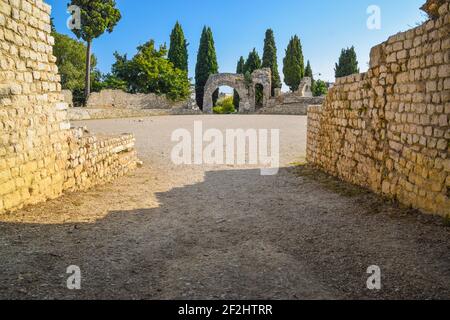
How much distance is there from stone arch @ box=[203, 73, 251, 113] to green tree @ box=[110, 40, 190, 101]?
255 centimetres

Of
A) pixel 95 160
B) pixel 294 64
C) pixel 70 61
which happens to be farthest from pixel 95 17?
pixel 95 160

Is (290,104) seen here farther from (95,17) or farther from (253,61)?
(95,17)

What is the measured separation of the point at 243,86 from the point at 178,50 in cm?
881

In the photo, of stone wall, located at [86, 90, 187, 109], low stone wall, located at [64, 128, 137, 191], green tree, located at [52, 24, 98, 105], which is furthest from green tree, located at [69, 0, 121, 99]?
low stone wall, located at [64, 128, 137, 191]

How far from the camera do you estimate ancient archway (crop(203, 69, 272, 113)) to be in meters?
42.2

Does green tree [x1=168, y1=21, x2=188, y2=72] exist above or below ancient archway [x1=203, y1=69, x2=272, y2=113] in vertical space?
above

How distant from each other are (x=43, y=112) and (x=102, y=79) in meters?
38.1

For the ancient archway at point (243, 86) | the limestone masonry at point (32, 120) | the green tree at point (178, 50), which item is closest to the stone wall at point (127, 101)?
the ancient archway at point (243, 86)

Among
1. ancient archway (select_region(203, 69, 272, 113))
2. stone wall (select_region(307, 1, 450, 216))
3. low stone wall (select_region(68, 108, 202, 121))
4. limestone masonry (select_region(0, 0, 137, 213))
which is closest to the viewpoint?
stone wall (select_region(307, 1, 450, 216))

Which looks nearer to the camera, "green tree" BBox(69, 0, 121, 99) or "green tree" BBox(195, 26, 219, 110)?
"green tree" BBox(69, 0, 121, 99)

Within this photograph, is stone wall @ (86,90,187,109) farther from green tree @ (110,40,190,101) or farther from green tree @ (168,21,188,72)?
green tree @ (168,21,188,72)

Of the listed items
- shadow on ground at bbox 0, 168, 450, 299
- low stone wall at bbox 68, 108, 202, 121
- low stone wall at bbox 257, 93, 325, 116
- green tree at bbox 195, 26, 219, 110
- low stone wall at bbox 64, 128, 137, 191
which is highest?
green tree at bbox 195, 26, 219, 110
